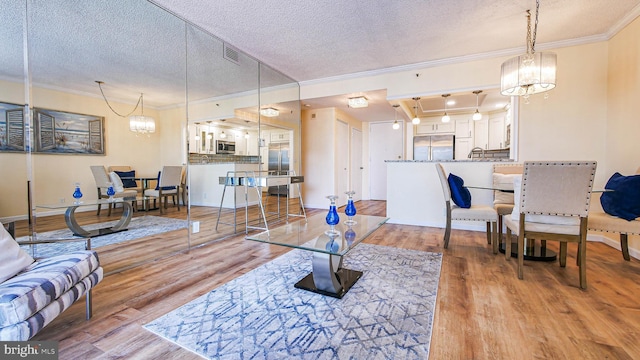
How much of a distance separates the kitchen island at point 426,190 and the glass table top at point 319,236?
1.89 meters

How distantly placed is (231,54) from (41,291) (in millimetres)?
3308

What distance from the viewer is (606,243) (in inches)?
126

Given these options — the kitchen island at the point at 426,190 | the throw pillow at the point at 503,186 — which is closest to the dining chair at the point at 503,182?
the throw pillow at the point at 503,186

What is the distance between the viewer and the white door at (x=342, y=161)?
6.03 meters

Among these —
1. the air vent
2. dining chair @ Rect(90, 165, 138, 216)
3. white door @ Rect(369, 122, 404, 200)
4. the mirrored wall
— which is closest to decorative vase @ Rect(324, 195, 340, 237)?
the mirrored wall

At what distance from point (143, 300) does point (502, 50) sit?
16.1ft

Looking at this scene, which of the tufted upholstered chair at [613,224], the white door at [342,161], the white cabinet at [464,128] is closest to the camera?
the tufted upholstered chair at [613,224]

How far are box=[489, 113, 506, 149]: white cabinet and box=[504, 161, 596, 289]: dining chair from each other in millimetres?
4703

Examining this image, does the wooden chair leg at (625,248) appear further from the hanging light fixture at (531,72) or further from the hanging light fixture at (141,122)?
the hanging light fixture at (141,122)

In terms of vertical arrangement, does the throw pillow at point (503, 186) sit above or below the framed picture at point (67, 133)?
below

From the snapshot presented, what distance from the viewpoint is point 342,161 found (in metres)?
→ 6.34

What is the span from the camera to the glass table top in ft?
5.72

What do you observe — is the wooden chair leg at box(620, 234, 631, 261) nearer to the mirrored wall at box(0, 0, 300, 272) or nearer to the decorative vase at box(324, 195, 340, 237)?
the decorative vase at box(324, 195, 340, 237)

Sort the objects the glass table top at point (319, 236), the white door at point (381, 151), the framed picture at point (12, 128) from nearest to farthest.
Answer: the glass table top at point (319, 236), the framed picture at point (12, 128), the white door at point (381, 151)
